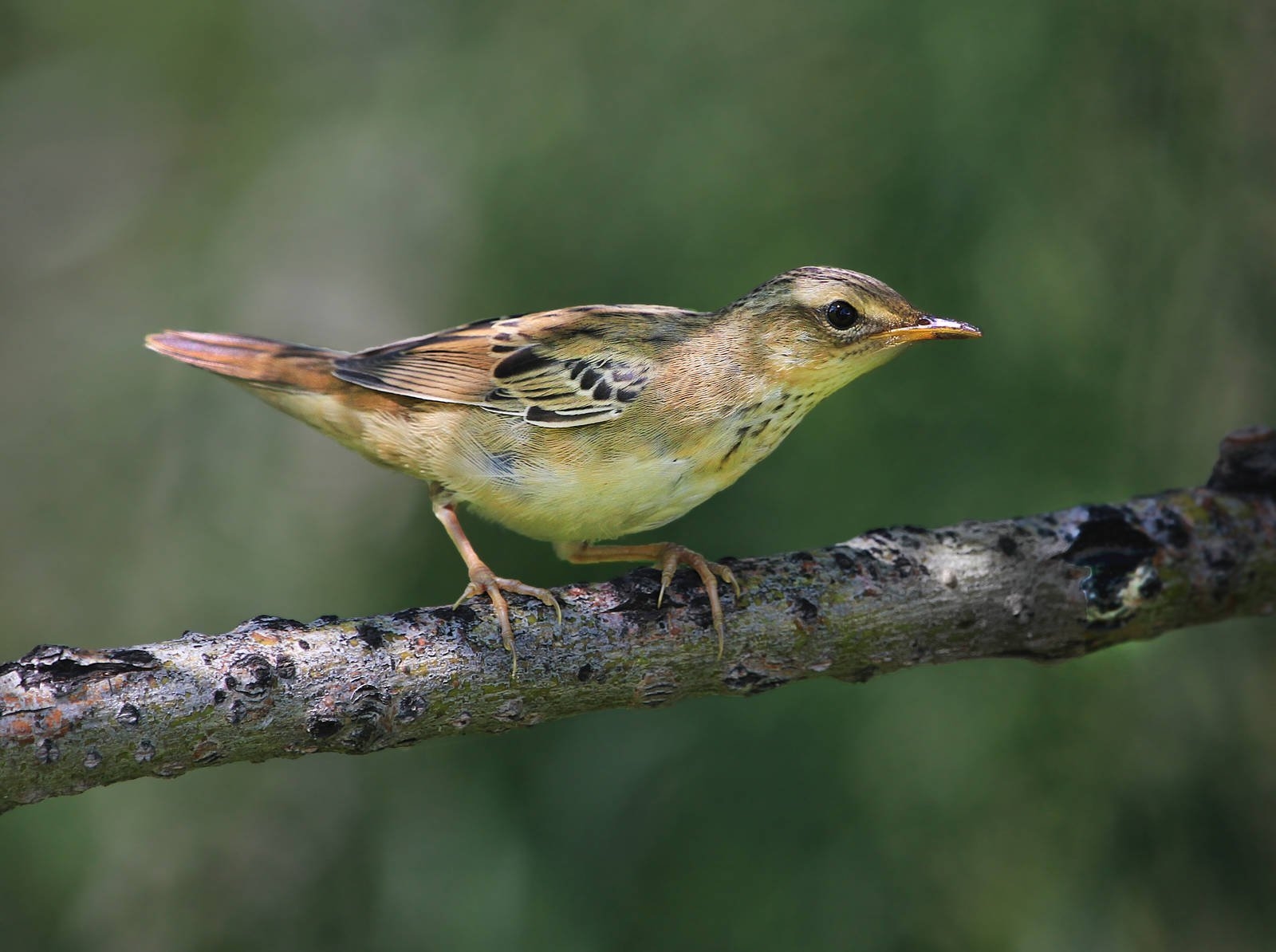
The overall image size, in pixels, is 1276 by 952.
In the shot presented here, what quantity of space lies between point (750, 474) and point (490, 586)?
4.70 ft

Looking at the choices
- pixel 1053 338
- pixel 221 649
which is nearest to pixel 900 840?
pixel 1053 338

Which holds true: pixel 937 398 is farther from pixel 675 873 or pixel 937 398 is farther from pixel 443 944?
pixel 443 944

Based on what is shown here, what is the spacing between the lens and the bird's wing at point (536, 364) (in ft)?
12.6

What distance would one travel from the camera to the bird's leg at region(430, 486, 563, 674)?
3191mm

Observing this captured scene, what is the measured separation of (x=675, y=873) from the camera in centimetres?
405

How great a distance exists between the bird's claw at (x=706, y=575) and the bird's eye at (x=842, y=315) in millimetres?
869

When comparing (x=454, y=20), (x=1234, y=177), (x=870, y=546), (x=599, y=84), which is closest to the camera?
(x=870, y=546)

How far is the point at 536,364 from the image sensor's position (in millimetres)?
4059

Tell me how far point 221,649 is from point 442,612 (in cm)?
61

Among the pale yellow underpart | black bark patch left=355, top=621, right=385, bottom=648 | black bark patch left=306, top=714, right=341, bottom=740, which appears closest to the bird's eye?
the pale yellow underpart

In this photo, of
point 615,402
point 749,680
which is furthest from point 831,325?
point 749,680

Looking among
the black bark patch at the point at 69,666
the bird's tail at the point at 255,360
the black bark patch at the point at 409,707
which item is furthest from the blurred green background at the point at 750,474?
the black bark patch at the point at 69,666

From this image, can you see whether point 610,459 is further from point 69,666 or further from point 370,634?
point 69,666

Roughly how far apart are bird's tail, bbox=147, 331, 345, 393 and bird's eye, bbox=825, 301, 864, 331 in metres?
1.84
